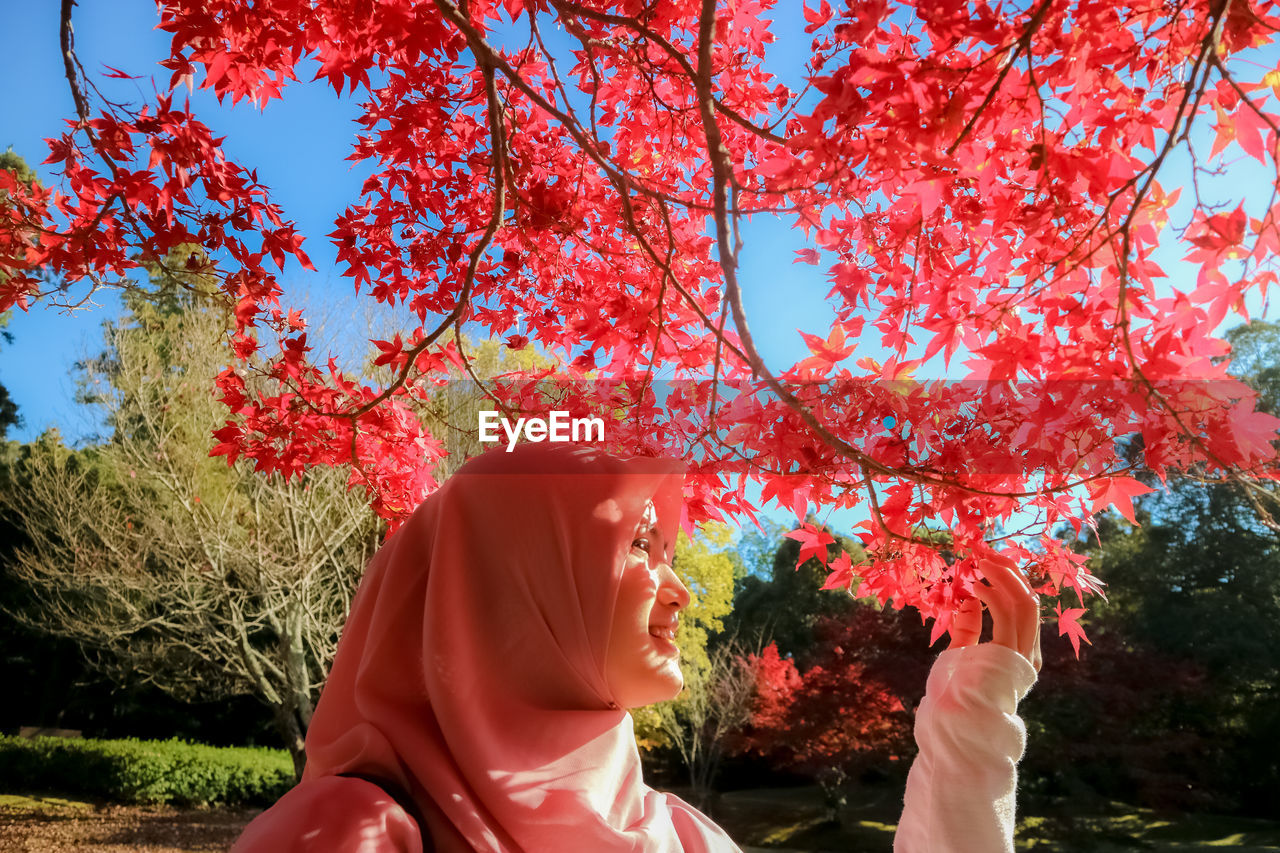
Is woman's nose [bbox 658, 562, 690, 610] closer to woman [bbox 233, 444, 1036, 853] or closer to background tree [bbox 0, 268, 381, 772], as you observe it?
woman [bbox 233, 444, 1036, 853]

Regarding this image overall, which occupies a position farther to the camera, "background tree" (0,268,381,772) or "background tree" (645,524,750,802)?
"background tree" (645,524,750,802)

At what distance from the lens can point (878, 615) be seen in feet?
28.3

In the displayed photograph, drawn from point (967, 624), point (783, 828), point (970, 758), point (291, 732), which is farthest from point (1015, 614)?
point (783, 828)

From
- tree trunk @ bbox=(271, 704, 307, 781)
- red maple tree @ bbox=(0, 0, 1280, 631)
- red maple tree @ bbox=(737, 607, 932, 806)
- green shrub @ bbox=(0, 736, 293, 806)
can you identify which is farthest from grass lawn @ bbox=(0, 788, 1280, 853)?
red maple tree @ bbox=(0, 0, 1280, 631)

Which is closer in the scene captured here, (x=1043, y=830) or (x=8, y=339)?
(x=1043, y=830)

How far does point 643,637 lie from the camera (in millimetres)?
1113

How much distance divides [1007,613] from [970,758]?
0.82ft

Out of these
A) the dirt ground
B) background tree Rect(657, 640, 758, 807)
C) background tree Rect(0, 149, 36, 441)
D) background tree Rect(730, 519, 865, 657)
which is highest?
background tree Rect(0, 149, 36, 441)

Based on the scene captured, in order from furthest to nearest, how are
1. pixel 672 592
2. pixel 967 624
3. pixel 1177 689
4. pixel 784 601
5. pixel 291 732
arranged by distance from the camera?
pixel 784 601 → pixel 291 732 → pixel 1177 689 → pixel 967 624 → pixel 672 592

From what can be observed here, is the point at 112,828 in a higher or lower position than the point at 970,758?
lower

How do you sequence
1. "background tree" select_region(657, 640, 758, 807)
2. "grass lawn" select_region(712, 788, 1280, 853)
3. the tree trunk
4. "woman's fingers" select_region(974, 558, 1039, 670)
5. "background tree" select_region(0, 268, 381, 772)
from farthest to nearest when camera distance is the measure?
1. "background tree" select_region(657, 640, 758, 807)
2. the tree trunk
3. "background tree" select_region(0, 268, 381, 772)
4. "grass lawn" select_region(712, 788, 1280, 853)
5. "woman's fingers" select_region(974, 558, 1039, 670)

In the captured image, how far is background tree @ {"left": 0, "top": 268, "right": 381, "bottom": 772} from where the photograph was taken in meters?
8.69

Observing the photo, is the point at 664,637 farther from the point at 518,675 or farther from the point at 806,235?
the point at 806,235

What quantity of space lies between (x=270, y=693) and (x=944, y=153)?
9.34 meters
